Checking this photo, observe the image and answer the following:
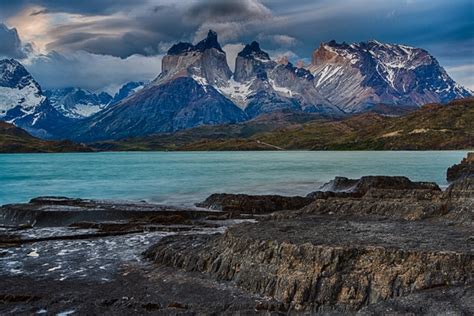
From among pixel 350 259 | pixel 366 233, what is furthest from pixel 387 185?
pixel 350 259

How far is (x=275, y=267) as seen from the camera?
24094 millimetres

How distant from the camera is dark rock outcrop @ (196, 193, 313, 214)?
58125mm

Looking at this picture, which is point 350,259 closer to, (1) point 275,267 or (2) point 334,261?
(2) point 334,261

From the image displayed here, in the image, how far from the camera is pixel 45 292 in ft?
80.7

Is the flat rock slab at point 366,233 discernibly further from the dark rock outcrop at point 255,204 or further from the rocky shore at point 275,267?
the dark rock outcrop at point 255,204

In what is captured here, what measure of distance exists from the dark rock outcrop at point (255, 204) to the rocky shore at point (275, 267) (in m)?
18.2

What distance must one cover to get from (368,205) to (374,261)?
52.8 feet

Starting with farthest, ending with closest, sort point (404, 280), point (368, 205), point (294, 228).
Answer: point (368, 205), point (294, 228), point (404, 280)

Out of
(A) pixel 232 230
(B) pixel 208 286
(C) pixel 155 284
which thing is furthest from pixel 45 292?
(A) pixel 232 230

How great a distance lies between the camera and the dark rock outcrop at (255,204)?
5812 cm

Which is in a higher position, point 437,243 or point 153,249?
point 437,243

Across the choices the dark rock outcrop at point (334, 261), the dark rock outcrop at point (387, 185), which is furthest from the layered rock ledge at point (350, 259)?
the dark rock outcrop at point (387, 185)

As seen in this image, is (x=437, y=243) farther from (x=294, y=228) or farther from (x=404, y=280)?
(x=294, y=228)

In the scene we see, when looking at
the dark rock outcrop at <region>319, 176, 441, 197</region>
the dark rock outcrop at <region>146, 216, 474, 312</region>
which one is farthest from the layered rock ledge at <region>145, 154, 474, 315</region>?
the dark rock outcrop at <region>319, 176, 441, 197</region>
